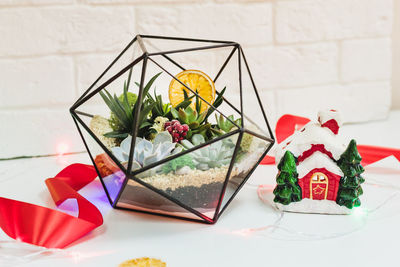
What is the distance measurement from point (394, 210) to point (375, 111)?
1.93 ft

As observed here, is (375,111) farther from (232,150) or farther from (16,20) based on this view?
(16,20)

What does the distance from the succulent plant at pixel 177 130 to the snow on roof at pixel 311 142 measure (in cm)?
15

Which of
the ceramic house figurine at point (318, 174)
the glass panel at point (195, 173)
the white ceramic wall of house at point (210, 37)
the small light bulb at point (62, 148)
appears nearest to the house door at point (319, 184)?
the ceramic house figurine at point (318, 174)

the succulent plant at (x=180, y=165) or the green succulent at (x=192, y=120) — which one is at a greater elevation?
the green succulent at (x=192, y=120)

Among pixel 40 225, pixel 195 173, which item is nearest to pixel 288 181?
pixel 195 173

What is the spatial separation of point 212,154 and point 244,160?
0.22 ft

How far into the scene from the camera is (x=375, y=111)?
51.1 inches

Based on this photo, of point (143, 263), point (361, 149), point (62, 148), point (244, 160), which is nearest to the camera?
point (143, 263)

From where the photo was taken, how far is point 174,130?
2.41 ft

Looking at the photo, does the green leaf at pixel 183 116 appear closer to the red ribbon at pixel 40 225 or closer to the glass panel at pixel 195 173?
the glass panel at pixel 195 173

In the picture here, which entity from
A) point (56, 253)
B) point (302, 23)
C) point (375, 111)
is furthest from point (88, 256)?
point (375, 111)

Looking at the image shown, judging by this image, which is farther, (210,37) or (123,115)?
(210,37)

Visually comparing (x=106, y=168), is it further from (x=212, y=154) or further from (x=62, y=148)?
(x=62, y=148)

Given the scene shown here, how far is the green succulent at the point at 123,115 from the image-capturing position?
73 cm
